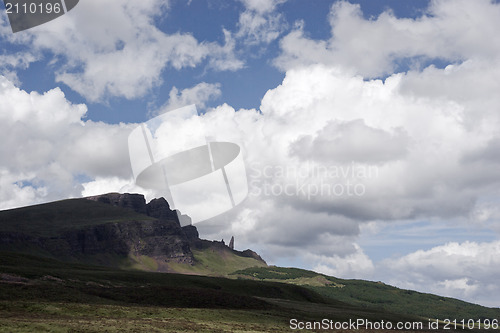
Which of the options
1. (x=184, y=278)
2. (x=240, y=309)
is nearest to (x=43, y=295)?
(x=240, y=309)

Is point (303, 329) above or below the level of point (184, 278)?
below

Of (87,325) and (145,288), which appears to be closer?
(87,325)

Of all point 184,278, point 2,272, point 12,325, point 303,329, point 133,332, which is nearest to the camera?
point 12,325

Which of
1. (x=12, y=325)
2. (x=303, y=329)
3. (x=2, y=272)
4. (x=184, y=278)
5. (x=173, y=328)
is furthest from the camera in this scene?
(x=184, y=278)

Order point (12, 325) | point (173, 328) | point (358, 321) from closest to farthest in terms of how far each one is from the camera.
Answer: point (12, 325), point (173, 328), point (358, 321)

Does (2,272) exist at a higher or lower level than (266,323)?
higher

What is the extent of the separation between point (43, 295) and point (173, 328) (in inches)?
1291

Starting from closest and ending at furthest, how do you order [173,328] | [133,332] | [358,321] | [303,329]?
[133,332]
[173,328]
[303,329]
[358,321]

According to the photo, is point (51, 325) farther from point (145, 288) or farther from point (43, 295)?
point (145, 288)

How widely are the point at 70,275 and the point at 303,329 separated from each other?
66728mm

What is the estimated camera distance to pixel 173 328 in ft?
228

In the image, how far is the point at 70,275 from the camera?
397ft

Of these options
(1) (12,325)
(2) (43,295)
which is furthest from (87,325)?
(2) (43,295)

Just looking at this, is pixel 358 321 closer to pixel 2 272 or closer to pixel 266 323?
pixel 266 323
